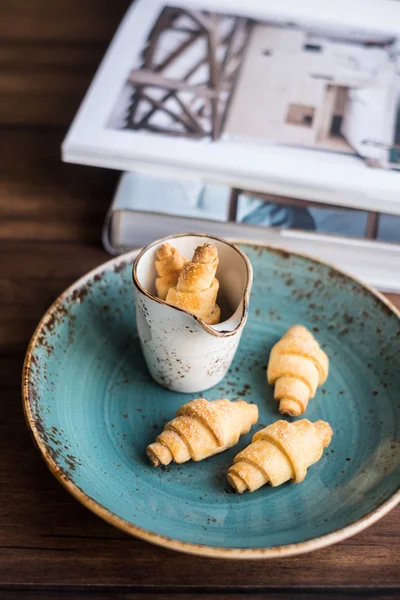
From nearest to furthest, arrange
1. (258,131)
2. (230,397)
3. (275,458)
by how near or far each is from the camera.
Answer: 1. (275,458)
2. (230,397)
3. (258,131)

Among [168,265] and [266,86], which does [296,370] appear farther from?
[266,86]

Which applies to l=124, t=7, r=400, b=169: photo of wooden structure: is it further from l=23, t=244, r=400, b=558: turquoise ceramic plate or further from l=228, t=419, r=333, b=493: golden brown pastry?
l=228, t=419, r=333, b=493: golden brown pastry

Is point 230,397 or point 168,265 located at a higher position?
point 168,265

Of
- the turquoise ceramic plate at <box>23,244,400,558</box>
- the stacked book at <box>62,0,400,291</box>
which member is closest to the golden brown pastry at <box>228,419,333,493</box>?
the turquoise ceramic plate at <box>23,244,400,558</box>

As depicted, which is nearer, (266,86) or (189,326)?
(189,326)

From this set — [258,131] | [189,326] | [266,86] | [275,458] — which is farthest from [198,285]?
[266,86]

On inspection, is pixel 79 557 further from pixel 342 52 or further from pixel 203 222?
pixel 342 52

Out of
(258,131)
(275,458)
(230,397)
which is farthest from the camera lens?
(258,131)
